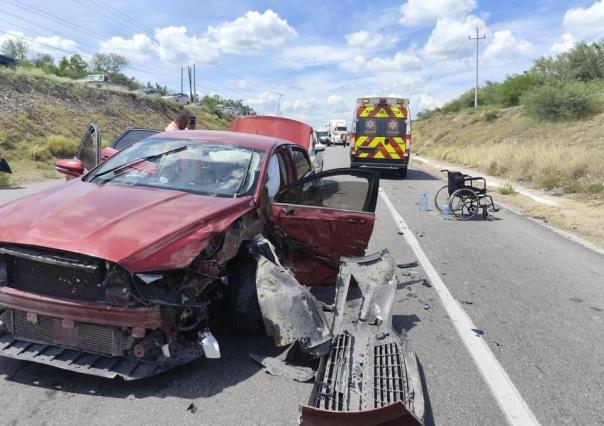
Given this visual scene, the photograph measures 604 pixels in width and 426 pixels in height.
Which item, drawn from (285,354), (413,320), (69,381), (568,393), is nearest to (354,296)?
(413,320)

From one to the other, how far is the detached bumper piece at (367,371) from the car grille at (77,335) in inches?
49.9

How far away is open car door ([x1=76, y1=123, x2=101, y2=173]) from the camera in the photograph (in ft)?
20.0

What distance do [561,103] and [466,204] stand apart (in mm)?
27248

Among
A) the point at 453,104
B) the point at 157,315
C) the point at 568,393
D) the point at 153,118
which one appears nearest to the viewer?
the point at 157,315

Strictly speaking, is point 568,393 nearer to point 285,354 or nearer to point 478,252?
point 285,354

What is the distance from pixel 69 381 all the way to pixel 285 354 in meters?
1.49

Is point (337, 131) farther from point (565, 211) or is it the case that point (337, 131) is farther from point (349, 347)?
point (349, 347)

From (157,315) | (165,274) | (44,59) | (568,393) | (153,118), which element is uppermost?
(44,59)

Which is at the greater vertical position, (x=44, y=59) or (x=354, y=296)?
(x=44, y=59)

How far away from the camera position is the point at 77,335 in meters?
3.30

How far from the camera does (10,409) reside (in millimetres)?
3027

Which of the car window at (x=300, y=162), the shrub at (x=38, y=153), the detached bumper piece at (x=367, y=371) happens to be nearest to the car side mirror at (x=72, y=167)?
the car window at (x=300, y=162)

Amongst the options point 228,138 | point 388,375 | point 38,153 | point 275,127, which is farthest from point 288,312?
point 38,153

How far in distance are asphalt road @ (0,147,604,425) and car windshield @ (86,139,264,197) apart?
1298 mm
